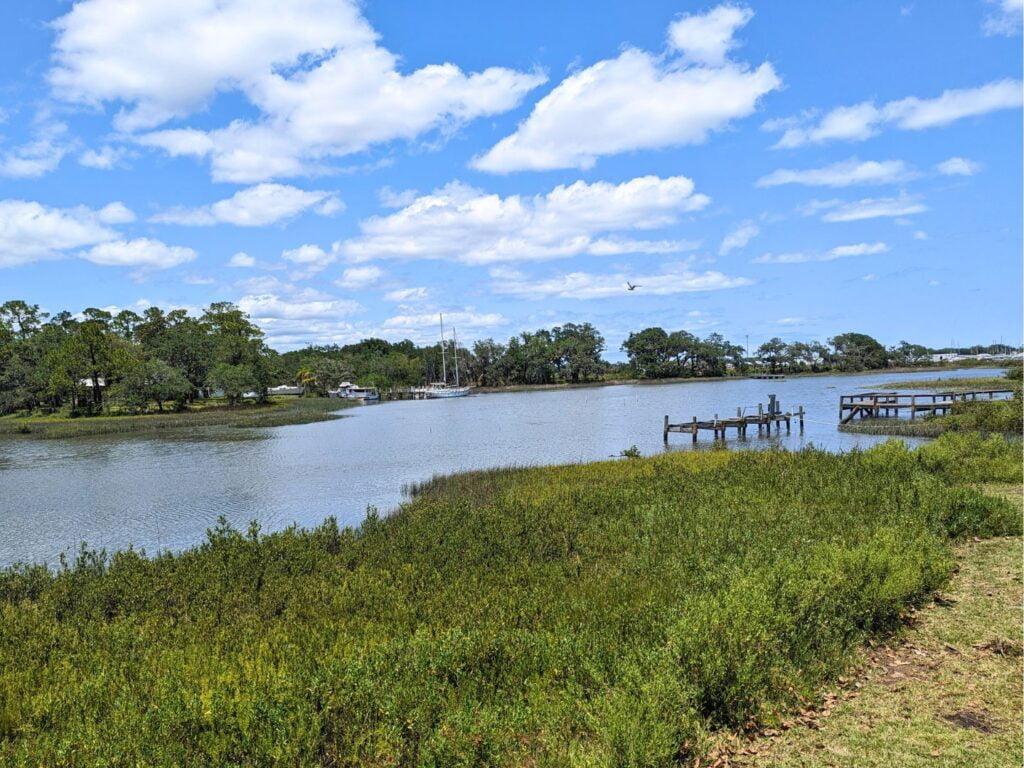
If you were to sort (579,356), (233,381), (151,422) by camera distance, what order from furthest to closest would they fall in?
(579,356)
(233,381)
(151,422)

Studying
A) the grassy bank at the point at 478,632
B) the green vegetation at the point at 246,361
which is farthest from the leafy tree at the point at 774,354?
the grassy bank at the point at 478,632

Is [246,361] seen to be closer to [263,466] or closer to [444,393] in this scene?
[444,393]

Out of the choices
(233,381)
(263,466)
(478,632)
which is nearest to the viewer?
(478,632)

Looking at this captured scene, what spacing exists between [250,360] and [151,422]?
33.7 m

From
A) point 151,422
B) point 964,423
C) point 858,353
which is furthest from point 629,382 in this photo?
point 964,423

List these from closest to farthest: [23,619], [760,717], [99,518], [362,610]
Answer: [760,717] < [362,610] < [23,619] < [99,518]

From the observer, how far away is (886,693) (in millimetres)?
7289

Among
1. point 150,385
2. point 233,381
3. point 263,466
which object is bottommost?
point 263,466

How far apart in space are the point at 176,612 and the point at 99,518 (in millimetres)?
16836

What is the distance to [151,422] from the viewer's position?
71.1m

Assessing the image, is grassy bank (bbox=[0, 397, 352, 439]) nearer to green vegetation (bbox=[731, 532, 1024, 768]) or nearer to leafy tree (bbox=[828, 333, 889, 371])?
green vegetation (bbox=[731, 532, 1024, 768])

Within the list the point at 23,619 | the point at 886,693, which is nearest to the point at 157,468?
the point at 23,619

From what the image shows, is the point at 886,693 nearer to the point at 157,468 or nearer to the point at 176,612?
the point at 176,612

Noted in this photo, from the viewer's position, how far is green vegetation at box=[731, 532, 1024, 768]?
6.07 metres
